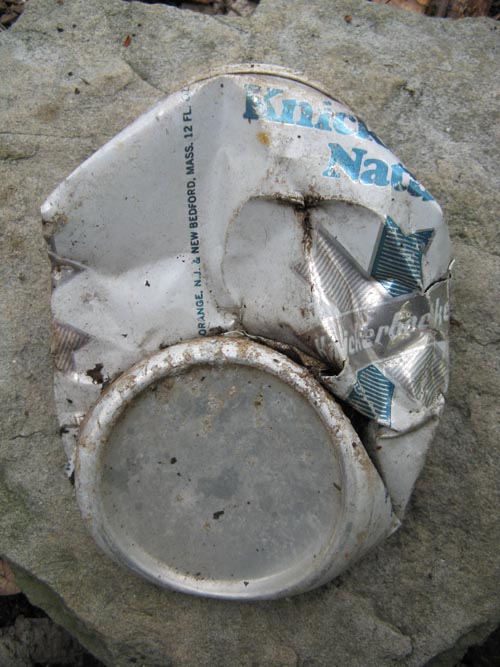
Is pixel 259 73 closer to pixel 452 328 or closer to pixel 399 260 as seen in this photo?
pixel 399 260

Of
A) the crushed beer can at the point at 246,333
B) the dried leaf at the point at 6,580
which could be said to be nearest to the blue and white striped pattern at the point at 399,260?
the crushed beer can at the point at 246,333

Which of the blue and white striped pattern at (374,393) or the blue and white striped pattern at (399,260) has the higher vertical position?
the blue and white striped pattern at (399,260)

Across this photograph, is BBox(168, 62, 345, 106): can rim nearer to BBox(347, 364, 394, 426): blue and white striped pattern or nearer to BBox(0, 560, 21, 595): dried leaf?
BBox(347, 364, 394, 426): blue and white striped pattern

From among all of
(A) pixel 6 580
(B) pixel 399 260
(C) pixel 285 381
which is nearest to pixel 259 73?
(B) pixel 399 260

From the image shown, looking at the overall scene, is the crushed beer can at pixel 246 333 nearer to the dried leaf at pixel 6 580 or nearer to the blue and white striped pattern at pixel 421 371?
the blue and white striped pattern at pixel 421 371

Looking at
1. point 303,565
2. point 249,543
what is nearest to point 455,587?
point 303,565
